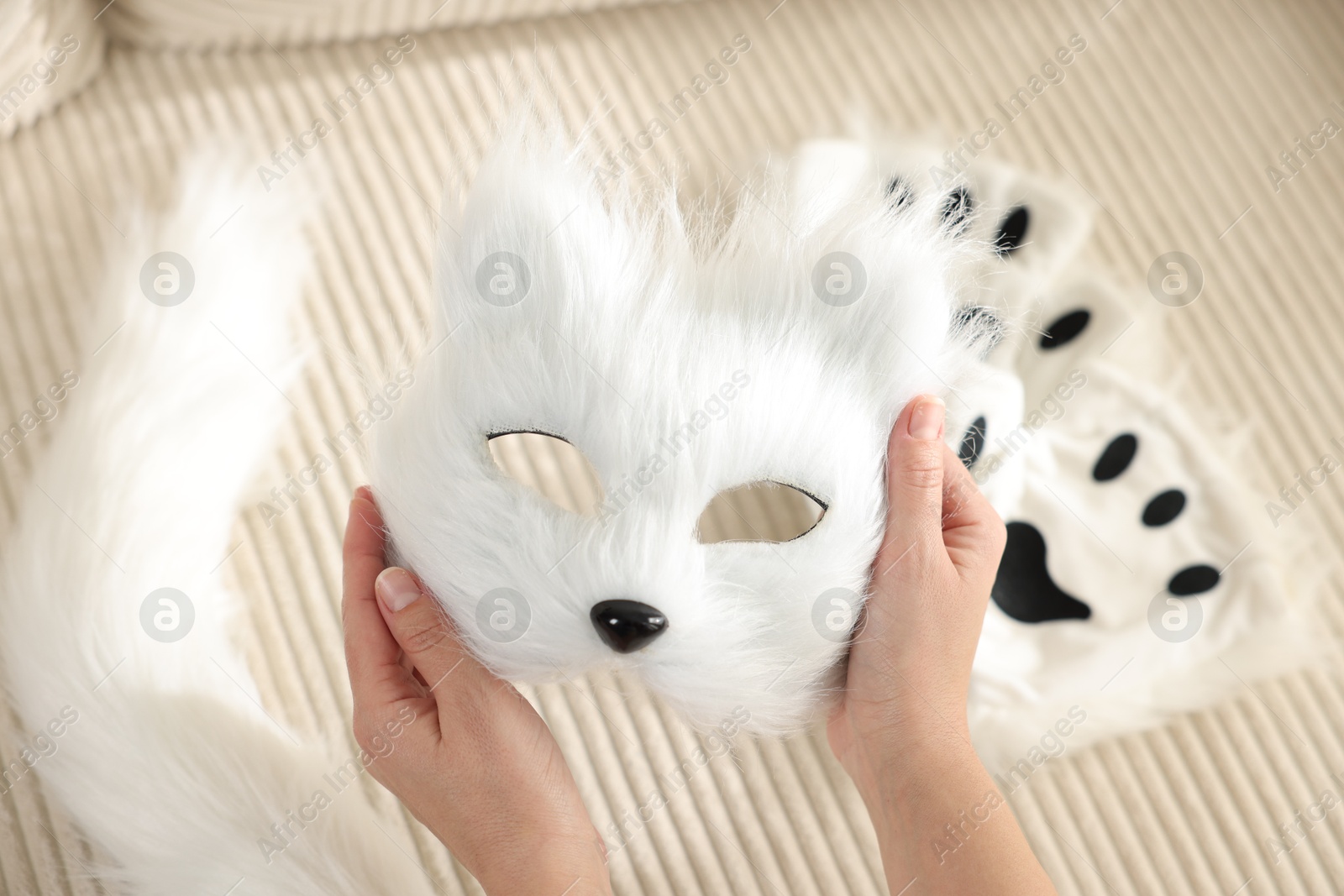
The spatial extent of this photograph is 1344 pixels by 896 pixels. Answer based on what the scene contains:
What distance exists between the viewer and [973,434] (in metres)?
0.99

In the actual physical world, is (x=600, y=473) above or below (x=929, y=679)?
above

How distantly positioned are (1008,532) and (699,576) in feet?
1.98

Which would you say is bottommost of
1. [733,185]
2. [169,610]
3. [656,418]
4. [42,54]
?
[656,418]

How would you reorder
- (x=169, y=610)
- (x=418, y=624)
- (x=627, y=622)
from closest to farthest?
(x=627, y=622) < (x=418, y=624) < (x=169, y=610)

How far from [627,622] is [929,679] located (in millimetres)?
314

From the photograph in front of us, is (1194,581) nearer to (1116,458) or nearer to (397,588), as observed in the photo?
(1116,458)

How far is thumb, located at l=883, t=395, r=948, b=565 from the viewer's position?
706mm

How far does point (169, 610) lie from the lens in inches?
37.0

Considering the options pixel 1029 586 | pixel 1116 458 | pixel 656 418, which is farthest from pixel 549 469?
pixel 1116 458

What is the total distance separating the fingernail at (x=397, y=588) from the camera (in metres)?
0.72

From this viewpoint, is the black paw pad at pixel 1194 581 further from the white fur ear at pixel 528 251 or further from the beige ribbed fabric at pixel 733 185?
the white fur ear at pixel 528 251

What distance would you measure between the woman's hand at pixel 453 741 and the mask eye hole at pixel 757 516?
37 centimetres

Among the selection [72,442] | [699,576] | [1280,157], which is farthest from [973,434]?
[72,442]

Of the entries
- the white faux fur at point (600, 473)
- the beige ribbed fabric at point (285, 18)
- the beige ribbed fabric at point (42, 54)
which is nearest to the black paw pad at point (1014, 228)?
the white faux fur at point (600, 473)
